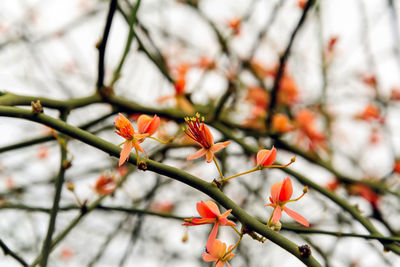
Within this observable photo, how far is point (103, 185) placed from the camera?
1.25 metres

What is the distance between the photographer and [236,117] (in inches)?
87.5

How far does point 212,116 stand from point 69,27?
174cm

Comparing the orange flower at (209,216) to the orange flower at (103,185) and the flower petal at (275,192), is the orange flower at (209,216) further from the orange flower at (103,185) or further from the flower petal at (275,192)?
the orange flower at (103,185)

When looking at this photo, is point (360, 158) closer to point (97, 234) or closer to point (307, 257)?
point (97, 234)

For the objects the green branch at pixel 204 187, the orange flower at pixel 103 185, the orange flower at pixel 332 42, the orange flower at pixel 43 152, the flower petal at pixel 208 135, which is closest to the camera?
the green branch at pixel 204 187

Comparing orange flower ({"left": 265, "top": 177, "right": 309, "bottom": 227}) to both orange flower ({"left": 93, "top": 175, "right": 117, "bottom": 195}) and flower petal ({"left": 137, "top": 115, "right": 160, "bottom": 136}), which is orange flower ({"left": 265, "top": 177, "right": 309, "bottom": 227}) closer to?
flower petal ({"left": 137, "top": 115, "right": 160, "bottom": 136})

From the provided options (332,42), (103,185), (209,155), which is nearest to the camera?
(209,155)

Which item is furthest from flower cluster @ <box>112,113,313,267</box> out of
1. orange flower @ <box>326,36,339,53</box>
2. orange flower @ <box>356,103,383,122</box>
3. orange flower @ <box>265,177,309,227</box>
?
orange flower @ <box>356,103,383,122</box>

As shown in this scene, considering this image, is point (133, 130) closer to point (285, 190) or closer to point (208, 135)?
point (208, 135)

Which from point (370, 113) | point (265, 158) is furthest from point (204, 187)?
point (370, 113)

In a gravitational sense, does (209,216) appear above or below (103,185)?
below

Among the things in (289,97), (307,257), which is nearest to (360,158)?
(289,97)

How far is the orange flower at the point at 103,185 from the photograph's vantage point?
1.24 m

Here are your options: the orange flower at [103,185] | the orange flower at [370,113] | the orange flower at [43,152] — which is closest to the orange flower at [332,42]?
the orange flower at [370,113]
